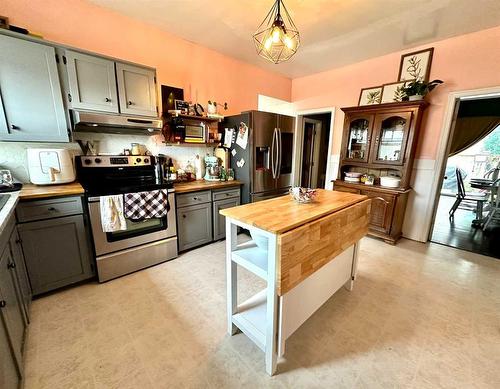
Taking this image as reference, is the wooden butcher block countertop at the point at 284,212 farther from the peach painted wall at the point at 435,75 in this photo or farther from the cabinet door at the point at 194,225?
the peach painted wall at the point at 435,75

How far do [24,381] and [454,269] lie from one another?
13.2 feet

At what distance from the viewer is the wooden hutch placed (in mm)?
3007

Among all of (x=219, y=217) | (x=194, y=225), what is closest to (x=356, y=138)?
(x=219, y=217)

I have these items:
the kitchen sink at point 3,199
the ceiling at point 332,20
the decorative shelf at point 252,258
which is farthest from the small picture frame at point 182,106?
the decorative shelf at point 252,258

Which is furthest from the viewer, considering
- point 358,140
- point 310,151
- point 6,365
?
point 310,151

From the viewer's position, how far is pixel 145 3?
222 centimetres

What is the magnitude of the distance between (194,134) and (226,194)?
3.26 feet

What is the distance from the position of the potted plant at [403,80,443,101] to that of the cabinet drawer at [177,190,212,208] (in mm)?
3093

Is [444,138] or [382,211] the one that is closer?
[444,138]

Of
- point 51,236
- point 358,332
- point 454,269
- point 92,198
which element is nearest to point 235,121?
point 92,198

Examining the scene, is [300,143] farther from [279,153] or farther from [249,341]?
[249,341]

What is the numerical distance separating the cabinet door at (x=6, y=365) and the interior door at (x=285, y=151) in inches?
125

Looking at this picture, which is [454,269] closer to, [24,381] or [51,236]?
[24,381]

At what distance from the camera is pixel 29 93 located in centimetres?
190
